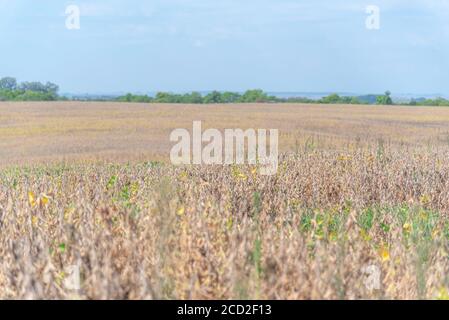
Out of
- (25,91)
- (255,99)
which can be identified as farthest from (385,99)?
(25,91)

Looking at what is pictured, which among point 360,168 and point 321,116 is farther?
point 321,116

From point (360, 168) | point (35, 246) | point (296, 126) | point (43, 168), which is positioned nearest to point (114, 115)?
point (296, 126)

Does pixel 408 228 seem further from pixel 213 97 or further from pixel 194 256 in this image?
pixel 213 97

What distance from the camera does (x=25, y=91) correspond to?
5022 cm

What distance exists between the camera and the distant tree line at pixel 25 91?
47062 millimetres

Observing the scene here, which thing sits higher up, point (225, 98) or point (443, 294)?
point (443, 294)

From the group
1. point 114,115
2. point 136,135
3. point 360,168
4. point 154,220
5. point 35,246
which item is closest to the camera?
point 154,220

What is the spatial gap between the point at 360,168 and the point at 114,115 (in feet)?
74.2

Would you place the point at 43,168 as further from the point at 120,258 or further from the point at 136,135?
the point at 136,135

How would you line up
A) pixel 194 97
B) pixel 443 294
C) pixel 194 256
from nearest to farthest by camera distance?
pixel 443 294
pixel 194 256
pixel 194 97

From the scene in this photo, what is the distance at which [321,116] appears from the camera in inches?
1282

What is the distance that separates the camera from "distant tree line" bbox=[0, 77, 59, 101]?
47.1 meters

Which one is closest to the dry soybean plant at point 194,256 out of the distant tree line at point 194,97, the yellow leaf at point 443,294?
the yellow leaf at point 443,294
